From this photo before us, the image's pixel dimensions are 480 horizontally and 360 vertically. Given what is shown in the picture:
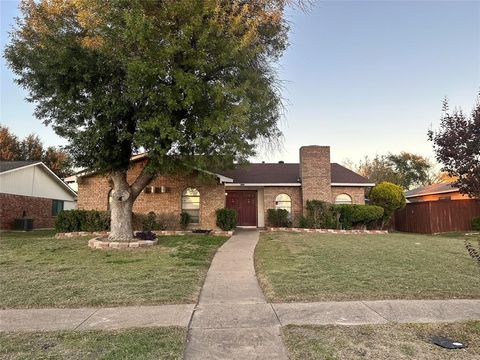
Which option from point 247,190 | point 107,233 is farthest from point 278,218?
point 107,233

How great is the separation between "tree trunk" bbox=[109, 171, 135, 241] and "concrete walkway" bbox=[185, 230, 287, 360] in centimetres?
645

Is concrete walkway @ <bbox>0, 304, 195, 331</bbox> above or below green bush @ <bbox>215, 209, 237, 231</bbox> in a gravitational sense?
below

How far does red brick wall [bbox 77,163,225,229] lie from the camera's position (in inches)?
754

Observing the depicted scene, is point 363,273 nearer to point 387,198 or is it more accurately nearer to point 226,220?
point 226,220

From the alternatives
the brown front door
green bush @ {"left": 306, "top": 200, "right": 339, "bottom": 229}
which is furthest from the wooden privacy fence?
the brown front door

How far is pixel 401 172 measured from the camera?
44.9m

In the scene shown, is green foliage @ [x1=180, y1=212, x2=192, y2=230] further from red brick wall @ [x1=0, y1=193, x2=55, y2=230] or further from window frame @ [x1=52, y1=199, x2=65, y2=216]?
window frame @ [x1=52, y1=199, x2=65, y2=216]

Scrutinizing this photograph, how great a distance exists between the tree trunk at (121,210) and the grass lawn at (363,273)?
17.4ft

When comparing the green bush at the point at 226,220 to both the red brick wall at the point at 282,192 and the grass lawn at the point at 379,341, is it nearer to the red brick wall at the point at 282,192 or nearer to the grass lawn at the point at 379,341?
the red brick wall at the point at 282,192

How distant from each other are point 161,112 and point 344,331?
8697 mm

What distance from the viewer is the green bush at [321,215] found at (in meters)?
19.4

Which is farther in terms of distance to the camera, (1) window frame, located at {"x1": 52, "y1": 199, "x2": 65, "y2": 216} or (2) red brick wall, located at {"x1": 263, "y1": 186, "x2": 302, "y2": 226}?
(1) window frame, located at {"x1": 52, "y1": 199, "x2": 65, "y2": 216}

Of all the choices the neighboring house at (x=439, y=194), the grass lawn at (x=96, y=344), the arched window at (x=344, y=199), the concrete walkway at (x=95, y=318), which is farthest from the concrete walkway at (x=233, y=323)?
the neighboring house at (x=439, y=194)

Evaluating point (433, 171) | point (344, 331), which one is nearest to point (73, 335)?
point (344, 331)
